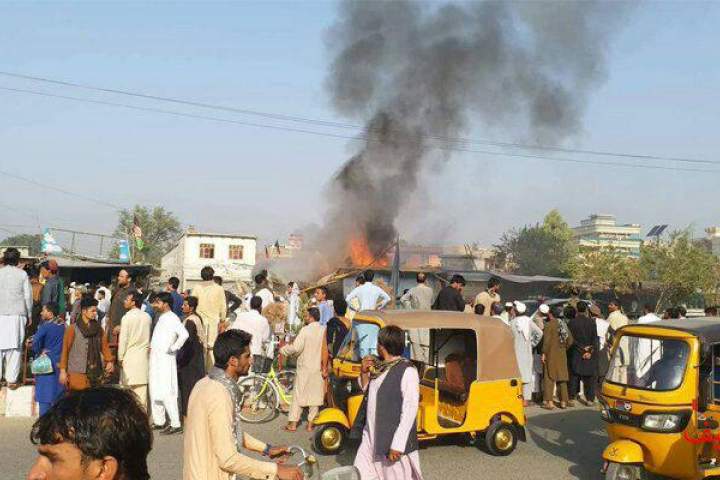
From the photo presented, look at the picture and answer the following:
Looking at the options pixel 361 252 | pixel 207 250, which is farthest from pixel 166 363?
pixel 207 250

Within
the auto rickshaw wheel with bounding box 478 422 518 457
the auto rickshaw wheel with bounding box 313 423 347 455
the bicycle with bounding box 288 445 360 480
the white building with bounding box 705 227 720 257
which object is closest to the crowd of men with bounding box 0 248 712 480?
Result: the bicycle with bounding box 288 445 360 480

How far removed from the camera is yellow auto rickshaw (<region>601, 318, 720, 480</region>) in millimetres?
6980

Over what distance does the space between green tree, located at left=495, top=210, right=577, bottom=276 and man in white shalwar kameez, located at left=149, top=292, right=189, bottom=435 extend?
63.2m

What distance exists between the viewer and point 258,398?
11.1 metres

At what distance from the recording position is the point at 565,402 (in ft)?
43.6

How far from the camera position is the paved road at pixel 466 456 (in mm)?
8250

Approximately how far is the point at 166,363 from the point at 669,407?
6.28m

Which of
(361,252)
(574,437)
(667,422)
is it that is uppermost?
(361,252)

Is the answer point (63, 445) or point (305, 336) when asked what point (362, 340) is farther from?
point (63, 445)

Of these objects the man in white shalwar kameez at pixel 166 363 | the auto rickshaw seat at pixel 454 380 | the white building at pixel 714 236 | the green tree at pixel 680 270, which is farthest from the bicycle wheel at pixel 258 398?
the white building at pixel 714 236

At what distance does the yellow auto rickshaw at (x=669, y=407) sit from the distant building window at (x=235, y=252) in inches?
1656

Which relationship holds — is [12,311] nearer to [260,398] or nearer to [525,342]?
[260,398]

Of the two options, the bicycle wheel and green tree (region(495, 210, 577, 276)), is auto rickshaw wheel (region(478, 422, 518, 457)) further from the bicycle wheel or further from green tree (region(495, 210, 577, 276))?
green tree (region(495, 210, 577, 276))

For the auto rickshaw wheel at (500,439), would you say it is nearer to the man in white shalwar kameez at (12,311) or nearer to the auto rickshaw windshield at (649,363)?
the auto rickshaw windshield at (649,363)
